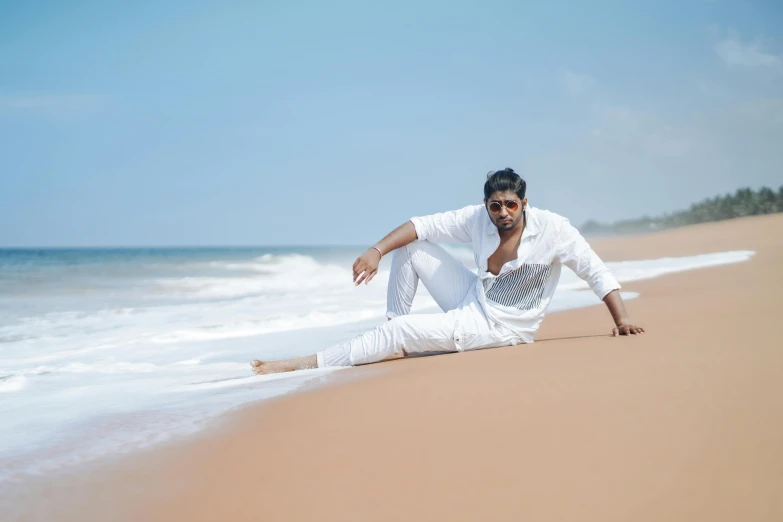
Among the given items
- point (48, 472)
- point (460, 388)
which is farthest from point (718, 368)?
point (48, 472)

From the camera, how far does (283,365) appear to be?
3.93 metres

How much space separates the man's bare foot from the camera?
3898 mm

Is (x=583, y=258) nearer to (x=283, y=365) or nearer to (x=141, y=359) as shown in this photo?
(x=283, y=365)

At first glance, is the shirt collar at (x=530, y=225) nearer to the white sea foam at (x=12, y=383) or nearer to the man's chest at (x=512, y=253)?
the man's chest at (x=512, y=253)

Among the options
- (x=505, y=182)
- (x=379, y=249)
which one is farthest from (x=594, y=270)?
(x=379, y=249)

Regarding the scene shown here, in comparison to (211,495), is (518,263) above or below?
above

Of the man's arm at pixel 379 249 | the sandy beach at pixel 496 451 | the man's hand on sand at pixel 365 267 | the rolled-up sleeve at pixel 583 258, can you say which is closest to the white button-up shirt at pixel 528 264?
the rolled-up sleeve at pixel 583 258

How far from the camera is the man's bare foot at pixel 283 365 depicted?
390 cm

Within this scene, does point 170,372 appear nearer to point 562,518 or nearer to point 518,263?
point 518,263

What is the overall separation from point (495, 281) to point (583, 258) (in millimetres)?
553

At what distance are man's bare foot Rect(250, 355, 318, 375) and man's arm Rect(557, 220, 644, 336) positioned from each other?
1670mm

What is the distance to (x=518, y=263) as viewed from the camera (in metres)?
3.94

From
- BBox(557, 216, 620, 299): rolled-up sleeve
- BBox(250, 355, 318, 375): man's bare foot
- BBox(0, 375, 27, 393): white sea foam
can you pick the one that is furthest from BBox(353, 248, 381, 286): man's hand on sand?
BBox(0, 375, 27, 393): white sea foam

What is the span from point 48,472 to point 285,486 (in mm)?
946
